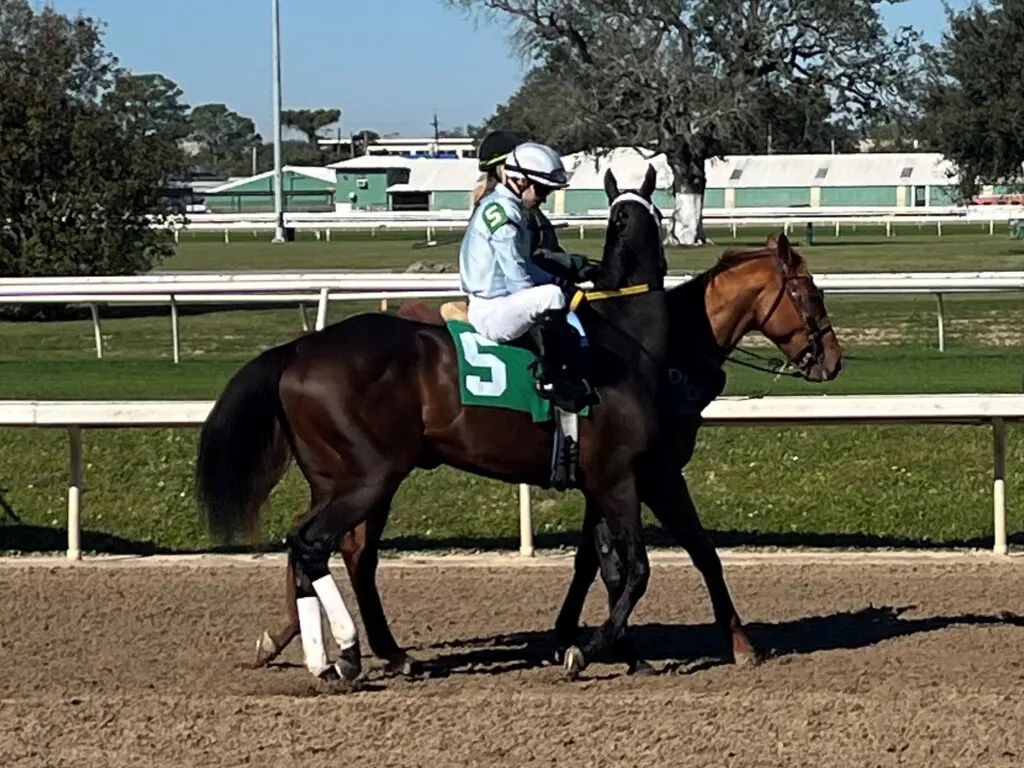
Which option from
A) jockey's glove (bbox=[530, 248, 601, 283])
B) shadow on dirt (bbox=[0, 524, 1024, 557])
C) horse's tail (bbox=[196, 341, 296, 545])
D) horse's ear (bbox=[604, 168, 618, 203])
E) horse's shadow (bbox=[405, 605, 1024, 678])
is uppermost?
horse's ear (bbox=[604, 168, 618, 203])

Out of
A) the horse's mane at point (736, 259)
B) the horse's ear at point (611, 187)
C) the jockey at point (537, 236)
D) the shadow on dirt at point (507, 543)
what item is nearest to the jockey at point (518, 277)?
the jockey at point (537, 236)

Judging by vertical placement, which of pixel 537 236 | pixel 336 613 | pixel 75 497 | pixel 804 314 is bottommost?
pixel 75 497

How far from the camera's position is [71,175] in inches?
902

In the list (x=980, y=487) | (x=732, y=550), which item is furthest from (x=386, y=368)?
(x=980, y=487)

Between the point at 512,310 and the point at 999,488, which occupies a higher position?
the point at 512,310

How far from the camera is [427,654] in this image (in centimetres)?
684

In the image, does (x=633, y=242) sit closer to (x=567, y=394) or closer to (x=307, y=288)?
(x=567, y=394)

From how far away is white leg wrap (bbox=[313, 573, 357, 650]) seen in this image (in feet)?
19.6

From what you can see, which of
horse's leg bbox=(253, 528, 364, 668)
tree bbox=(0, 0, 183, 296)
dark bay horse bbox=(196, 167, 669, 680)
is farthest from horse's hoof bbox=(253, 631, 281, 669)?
tree bbox=(0, 0, 183, 296)

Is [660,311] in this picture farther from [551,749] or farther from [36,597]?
[36,597]

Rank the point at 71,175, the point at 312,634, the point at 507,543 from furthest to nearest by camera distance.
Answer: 1. the point at 71,175
2. the point at 507,543
3. the point at 312,634

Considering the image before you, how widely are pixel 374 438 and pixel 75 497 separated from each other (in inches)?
126

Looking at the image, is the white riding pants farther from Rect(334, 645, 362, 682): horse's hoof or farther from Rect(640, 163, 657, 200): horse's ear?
Rect(334, 645, 362, 682): horse's hoof

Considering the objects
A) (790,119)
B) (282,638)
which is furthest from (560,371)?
(790,119)
